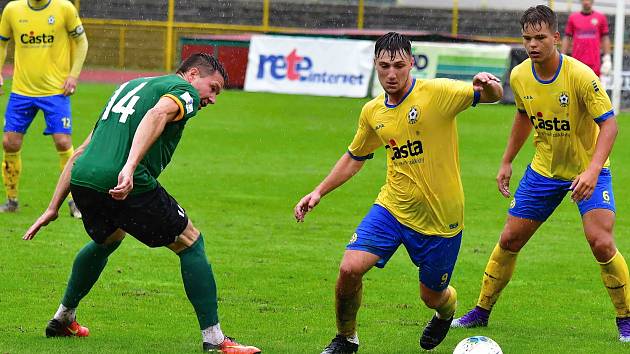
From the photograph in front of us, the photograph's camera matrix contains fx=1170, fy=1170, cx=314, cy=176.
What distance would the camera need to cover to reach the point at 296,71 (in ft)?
91.5

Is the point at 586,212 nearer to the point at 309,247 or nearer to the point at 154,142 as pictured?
the point at 154,142

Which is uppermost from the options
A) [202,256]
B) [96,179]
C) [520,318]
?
[96,179]

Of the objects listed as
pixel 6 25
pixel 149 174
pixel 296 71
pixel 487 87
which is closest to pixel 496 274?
pixel 487 87

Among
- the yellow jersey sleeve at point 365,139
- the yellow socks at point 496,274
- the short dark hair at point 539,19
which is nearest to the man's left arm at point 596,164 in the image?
the short dark hair at point 539,19

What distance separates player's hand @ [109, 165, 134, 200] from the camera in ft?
19.7

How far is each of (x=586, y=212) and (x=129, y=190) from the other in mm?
3036

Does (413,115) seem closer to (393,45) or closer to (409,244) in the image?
(393,45)

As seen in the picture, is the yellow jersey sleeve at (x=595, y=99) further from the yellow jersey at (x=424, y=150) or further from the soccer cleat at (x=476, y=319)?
the soccer cleat at (x=476, y=319)

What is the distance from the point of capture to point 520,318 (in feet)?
27.3

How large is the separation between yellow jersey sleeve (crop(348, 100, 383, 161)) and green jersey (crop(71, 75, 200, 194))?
1029mm

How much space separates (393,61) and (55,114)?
666 cm

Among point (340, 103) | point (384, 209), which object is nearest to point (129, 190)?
point (384, 209)

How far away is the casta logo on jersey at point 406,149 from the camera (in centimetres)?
677

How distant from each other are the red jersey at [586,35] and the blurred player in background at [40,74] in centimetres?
1096
